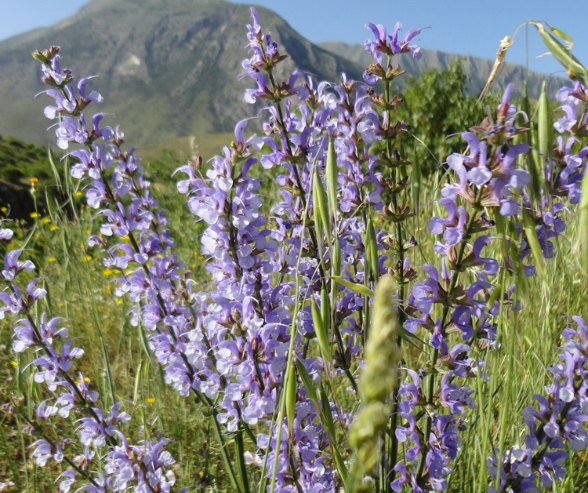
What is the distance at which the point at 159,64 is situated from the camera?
604 feet

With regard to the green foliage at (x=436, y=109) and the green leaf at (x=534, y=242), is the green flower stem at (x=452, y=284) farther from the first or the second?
the green foliage at (x=436, y=109)

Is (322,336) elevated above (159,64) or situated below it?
below

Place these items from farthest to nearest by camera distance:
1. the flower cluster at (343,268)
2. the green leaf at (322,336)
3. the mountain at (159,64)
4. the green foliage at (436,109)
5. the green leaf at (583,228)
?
1. the mountain at (159,64)
2. the green foliage at (436,109)
3. the flower cluster at (343,268)
4. the green leaf at (322,336)
5. the green leaf at (583,228)

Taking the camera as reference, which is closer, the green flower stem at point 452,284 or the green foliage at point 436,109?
the green flower stem at point 452,284

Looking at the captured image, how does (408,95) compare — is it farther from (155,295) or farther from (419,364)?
(155,295)

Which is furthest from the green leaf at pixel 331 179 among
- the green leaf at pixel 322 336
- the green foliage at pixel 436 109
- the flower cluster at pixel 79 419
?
the green foliage at pixel 436 109

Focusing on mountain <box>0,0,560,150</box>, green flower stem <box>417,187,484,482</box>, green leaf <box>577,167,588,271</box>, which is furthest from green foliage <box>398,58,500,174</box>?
mountain <box>0,0,560,150</box>

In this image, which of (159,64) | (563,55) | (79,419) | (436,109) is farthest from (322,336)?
(159,64)

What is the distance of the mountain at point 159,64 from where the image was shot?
152 metres

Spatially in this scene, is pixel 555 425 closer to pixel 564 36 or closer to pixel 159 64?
pixel 564 36

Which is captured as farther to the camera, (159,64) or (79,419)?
(159,64)

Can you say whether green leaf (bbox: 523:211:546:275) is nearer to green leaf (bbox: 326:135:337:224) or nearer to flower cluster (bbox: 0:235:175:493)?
green leaf (bbox: 326:135:337:224)

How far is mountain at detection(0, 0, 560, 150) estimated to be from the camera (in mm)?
Result: 152500

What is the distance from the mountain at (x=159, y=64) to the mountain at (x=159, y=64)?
1.24 feet
